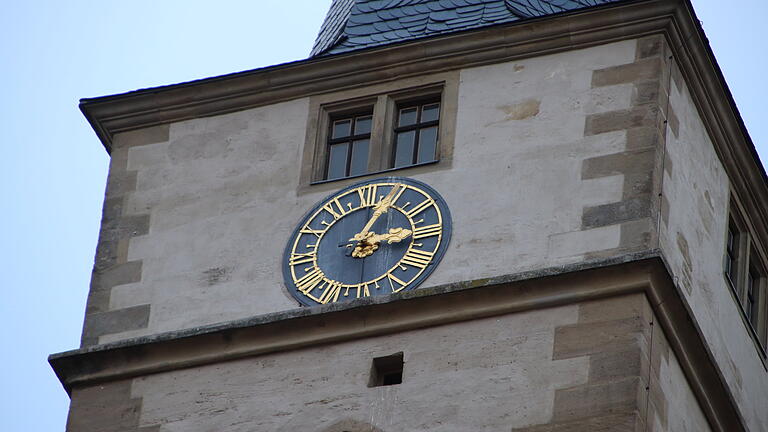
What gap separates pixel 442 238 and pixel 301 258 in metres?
1.19

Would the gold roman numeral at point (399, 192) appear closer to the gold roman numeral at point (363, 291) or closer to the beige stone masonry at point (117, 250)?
the gold roman numeral at point (363, 291)

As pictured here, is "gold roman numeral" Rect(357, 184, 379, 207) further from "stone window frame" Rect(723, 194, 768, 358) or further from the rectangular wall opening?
"stone window frame" Rect(723, 194, 768, 358)

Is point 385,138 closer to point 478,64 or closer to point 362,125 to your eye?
point 362,125

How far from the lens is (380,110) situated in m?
25.4

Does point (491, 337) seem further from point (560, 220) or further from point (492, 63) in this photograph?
point (492, 63)

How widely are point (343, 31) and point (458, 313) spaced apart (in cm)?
403

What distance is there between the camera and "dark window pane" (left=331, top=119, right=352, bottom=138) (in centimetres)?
2561

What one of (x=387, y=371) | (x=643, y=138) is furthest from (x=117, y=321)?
(x=643, y=138)

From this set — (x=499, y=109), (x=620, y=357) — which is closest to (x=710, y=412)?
(x=620, y=357)

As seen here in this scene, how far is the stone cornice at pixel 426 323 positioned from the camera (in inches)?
914

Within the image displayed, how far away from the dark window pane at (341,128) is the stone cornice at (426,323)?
214 cm

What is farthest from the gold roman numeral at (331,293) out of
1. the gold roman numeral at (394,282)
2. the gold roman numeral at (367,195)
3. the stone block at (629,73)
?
the stone block at (629,73)

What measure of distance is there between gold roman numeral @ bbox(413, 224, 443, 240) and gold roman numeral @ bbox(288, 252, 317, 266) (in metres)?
0.85

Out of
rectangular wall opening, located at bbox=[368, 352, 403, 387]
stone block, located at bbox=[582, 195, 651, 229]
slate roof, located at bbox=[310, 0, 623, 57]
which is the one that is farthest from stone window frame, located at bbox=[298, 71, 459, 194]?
rectangular wall opening, located at bbox=[368, 352, 403, 387]
